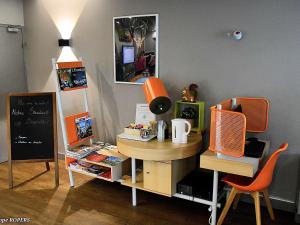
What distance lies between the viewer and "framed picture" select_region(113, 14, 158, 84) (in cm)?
322

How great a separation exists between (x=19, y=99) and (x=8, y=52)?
1058mm

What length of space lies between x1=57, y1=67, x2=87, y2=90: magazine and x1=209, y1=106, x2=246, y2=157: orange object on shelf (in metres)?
1.76

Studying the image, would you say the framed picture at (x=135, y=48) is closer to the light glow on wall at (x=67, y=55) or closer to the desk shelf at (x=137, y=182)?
the light glow on wall at (x=67, y=55)

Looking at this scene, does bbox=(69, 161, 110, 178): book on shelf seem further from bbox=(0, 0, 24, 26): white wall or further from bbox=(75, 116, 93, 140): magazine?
bbox=(0, 0, 24, 26): white wall

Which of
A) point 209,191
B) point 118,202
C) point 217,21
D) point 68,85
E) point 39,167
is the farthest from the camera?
point 39,167

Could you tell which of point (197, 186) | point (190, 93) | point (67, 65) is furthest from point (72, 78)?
point (197, 186)

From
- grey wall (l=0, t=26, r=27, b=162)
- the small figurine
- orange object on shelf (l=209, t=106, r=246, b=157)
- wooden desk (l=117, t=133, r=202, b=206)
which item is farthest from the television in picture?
grey wall (l=0, t=26, r=27, b=162)

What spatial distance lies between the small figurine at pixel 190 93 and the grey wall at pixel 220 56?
10 centimetres

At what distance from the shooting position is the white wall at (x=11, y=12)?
3969 mm

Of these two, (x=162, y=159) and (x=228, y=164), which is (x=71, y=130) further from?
(x=228, y=164)

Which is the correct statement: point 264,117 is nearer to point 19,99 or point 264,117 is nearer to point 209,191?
point 209,191

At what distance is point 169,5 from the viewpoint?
3.07 meters

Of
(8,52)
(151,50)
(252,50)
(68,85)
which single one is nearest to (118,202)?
(68,85)

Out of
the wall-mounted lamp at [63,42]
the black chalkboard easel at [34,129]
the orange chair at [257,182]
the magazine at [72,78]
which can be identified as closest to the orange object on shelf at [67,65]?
the magazine at [72,78]
